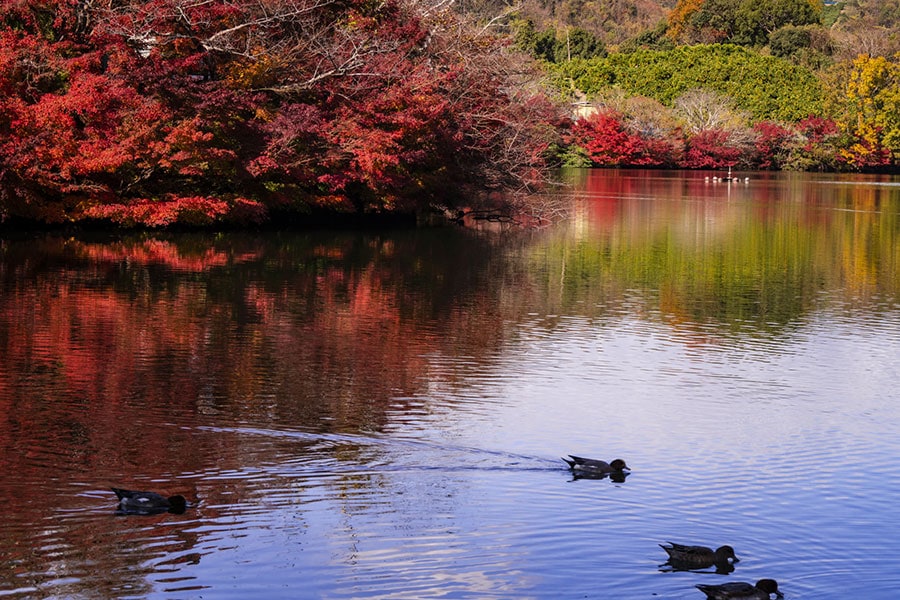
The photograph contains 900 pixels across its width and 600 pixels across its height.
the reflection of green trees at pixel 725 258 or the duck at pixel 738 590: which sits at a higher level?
the reflection of green trees at pixel 725 258

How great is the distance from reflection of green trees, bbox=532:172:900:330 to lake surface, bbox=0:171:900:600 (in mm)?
211

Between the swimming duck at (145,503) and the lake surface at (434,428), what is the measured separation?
0.25 ft

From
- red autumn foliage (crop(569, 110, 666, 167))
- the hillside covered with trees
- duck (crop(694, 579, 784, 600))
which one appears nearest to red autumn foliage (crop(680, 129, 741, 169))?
the hillside covered with trees

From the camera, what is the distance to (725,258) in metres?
26.5

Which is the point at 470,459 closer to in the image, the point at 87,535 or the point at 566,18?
the point at 87,535

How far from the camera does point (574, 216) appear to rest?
125 feet

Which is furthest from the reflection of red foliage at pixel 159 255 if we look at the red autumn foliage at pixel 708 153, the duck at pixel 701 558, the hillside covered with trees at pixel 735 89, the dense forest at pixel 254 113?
the red autumn foliage at pixel 708 153

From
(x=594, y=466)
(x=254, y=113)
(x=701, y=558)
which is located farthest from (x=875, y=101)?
(x=701, y=558)

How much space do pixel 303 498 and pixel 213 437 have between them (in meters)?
1.82

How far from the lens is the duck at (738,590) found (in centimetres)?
Result: 659

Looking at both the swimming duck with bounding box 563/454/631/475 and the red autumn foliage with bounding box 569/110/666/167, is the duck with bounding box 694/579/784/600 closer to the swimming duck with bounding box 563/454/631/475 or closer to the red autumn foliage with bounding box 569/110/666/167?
the swimming duck with bounding box 563/454/631/475

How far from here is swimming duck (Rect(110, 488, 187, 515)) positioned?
7977 mm

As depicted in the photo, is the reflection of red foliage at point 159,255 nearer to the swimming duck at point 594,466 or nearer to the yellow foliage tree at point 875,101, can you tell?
the swimming duck at point 594,466

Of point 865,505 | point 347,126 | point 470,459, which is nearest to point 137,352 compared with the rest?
point 470,459
